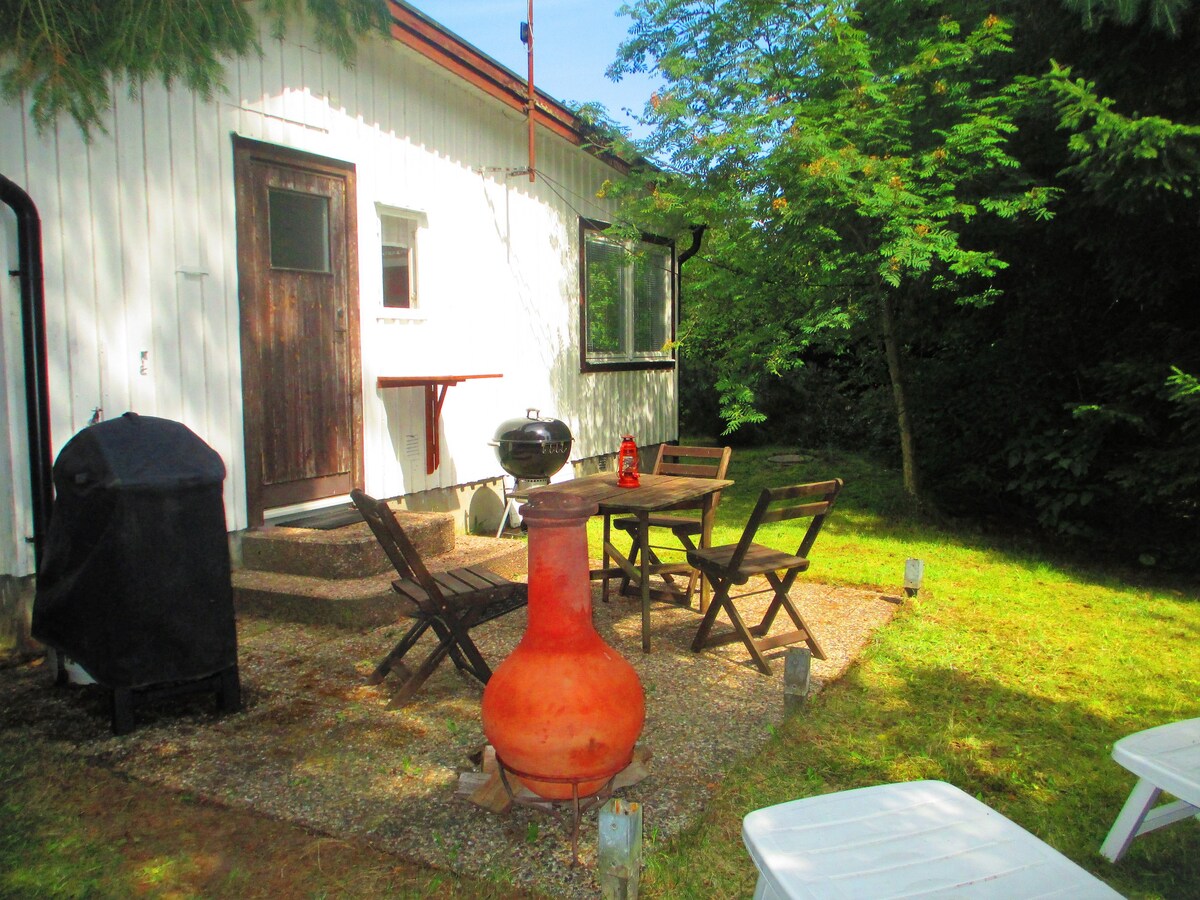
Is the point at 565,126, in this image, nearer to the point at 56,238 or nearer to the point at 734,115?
the point at 734,115

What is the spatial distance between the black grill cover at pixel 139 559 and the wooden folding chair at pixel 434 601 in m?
0.65

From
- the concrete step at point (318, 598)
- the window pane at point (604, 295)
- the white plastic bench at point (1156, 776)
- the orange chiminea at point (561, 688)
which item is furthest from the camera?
the window pane at point (604, 295)

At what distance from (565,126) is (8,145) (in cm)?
520

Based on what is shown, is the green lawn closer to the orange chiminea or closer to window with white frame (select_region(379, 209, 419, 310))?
the orange chiminea

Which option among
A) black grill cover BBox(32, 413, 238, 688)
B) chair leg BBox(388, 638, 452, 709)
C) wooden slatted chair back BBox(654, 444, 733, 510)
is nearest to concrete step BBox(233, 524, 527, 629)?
chair leg BBox(388, 638, 452, 709)

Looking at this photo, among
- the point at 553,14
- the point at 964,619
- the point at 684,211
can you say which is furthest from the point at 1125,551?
the point at 553,14

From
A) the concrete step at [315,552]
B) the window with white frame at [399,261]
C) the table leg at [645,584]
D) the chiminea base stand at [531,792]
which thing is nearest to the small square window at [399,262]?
the window with white frame at [399,261]

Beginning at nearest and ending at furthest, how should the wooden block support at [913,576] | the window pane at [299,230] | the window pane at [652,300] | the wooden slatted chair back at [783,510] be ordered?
the wooden slatted chair back at [783,510]
the window pane at [299,230]
the wooden block support at [913,576]
the window pane at [652,300]

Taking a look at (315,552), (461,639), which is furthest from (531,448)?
(461,639)

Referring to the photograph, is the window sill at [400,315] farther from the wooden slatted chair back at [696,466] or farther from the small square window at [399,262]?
the wooden slatted chair back at [696,466]

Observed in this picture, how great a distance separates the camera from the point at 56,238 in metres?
4.53

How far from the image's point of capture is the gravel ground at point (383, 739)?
292 cm

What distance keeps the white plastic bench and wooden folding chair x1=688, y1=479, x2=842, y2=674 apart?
5.84 feet

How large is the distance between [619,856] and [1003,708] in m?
2.57
